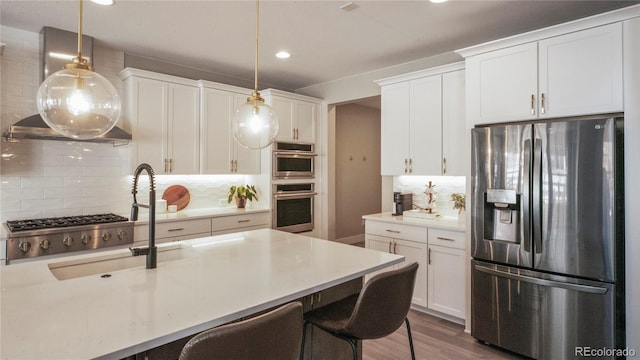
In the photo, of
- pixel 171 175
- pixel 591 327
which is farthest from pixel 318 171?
pixel 591 327

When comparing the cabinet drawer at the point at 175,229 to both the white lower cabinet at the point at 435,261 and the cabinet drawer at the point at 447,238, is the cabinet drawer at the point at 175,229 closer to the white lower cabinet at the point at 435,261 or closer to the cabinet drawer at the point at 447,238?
the white lower cabinet at the point at 435,261

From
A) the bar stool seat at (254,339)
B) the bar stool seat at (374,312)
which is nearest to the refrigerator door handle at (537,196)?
the bar stool seat at (374,312)

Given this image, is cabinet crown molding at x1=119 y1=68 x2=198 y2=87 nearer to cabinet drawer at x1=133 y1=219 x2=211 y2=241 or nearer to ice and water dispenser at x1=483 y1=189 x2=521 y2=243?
cabinet drawer at x1=133 y1=219 x2=211 y2=241

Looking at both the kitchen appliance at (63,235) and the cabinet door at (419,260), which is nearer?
the kitchen appliance at (63,235)

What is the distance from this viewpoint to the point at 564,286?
2365mm

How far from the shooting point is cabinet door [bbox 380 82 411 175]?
3734mm

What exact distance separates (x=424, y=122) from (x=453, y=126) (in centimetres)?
30

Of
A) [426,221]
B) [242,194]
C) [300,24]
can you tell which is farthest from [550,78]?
[242,194]

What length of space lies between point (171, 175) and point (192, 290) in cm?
291

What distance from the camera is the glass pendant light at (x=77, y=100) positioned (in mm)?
1448

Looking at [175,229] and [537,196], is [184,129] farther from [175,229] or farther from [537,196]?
[537,196]

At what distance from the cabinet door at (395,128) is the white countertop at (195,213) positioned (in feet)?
5.19

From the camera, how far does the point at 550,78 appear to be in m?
2.55

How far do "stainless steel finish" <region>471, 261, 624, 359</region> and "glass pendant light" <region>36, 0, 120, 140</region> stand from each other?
271 centimetres
